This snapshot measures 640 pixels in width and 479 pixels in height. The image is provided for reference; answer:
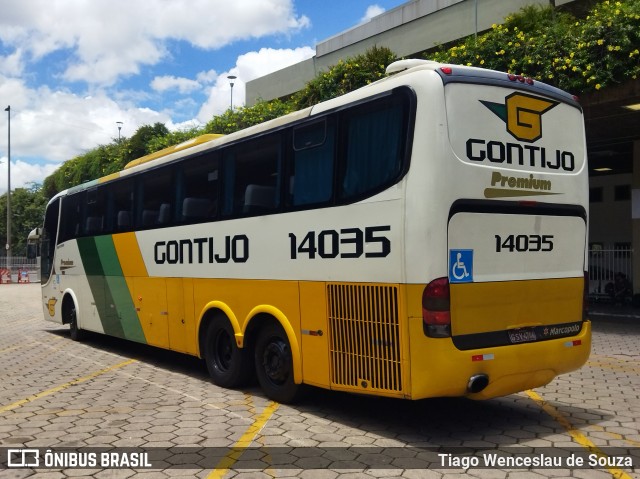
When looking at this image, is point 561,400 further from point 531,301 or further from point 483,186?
point 483,186

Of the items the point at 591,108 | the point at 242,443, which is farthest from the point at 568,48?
the point at 242,443

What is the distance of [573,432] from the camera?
578cm

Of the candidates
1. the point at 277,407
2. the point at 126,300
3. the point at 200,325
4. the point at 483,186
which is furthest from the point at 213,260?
the point at 483,186

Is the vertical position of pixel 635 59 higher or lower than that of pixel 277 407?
higher

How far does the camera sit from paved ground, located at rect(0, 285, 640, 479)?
15.7 feet

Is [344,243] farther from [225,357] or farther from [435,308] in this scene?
[225,357]

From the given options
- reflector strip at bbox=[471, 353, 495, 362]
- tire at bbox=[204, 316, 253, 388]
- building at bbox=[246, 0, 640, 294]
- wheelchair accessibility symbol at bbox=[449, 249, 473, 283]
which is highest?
building at bbox=[246, 0, 640, 294]

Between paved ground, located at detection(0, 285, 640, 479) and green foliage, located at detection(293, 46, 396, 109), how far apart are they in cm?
1065

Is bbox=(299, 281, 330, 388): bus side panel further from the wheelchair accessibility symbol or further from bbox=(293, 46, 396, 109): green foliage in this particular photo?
bbox=(293, 46, 396, 109): green foliage

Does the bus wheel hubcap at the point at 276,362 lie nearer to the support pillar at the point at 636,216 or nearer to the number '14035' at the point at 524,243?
the number '14035' at the point at 524,243

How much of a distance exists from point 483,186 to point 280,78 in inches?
1105

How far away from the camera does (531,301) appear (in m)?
5.75

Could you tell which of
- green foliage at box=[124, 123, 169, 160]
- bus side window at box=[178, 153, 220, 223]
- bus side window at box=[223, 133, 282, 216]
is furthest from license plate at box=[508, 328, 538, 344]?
green foliage at box=[124, 123, 169, 160]

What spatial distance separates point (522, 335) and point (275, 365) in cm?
278
